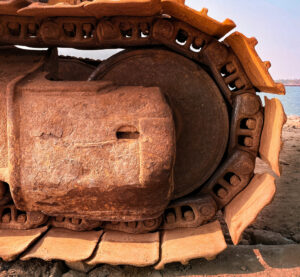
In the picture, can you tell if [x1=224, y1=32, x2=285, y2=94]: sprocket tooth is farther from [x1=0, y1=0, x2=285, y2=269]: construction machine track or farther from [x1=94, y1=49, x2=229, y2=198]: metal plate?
[x1=94, y1=49, x2=229, y2=198]: metal plate

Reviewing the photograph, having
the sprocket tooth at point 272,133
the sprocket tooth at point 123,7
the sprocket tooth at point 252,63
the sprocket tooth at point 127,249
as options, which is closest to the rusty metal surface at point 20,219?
the sprocket tooth at point 127,249

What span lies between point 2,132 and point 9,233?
29.4 inches

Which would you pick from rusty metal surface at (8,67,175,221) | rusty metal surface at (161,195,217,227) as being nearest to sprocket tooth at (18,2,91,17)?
rusty metal surface at (8,67,175,221)

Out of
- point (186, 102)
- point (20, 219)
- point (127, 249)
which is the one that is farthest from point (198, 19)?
point (20, 219)

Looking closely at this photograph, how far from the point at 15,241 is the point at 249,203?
1647 mm

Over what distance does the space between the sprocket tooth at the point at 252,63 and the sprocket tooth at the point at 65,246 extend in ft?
5.13

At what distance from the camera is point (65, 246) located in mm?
2010

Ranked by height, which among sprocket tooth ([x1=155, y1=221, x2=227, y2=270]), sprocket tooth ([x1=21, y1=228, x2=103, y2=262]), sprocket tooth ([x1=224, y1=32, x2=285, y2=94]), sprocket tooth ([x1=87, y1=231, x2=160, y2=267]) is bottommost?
sprocket tooth ([x1=21, y1=228, x2=103, y2=262])

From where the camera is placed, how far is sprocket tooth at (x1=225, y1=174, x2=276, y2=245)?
6.10 ft

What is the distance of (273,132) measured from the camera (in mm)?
1921

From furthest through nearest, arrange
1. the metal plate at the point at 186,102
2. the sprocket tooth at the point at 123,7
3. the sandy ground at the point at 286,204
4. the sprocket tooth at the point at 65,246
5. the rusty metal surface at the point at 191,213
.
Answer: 1. the sandy ground at the point at 286,204
2. the metal plate at the point at 186,102
3. the rusty metal surface at the point at 191,213
4. the sprocket tooth at the point at 65,246
5. the sprocket tooth at the point at 123,7

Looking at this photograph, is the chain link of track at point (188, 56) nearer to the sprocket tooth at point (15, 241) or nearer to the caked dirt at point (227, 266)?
the sprocket tooth at point (15, 241)

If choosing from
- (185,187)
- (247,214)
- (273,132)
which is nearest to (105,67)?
(185,187)

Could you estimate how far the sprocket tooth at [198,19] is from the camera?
1714 mm
